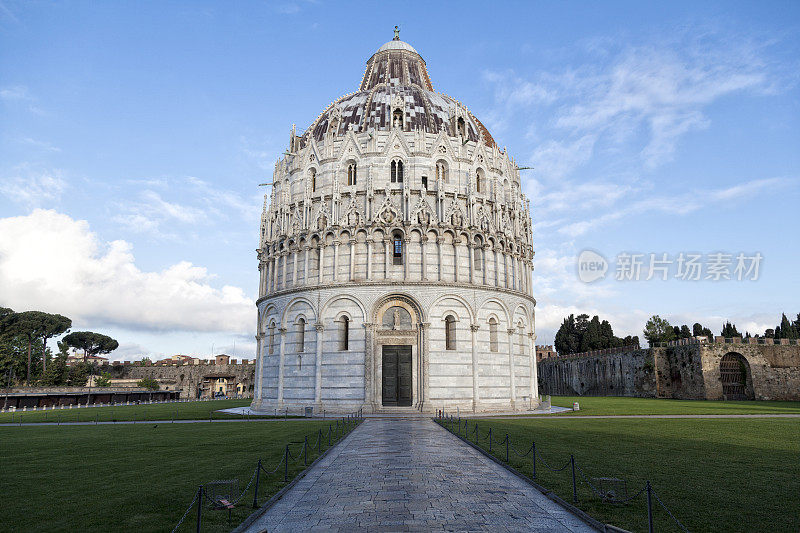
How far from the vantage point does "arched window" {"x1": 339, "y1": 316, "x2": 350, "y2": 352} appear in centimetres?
4184

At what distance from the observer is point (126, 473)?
1598 cm

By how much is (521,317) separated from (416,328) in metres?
12.1

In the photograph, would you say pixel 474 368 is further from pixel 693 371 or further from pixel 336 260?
pixel 693 371

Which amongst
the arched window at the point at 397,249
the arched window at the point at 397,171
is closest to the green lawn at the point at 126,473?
the arched window at the point at 397,249

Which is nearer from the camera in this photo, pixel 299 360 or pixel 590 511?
pixel 590 511

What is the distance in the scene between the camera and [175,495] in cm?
1284

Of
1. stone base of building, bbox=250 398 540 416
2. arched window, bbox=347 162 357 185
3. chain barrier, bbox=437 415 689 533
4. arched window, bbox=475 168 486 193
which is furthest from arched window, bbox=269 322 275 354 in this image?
arched window, bbox=475 168 486 193

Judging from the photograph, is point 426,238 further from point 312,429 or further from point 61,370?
point 61,370

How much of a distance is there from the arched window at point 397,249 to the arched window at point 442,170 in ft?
22.8

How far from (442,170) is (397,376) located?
19.2 m

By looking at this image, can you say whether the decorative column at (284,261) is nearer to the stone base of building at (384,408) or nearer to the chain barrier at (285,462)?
the stone base of building at (384,408)

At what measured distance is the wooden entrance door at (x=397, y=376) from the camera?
40875mm

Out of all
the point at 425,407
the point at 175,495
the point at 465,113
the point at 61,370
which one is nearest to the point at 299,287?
the point at 425,407

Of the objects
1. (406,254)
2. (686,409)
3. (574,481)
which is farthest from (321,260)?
(686,409)
